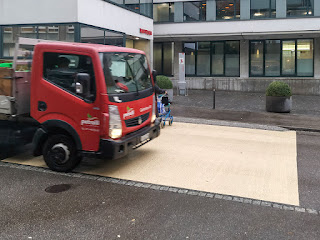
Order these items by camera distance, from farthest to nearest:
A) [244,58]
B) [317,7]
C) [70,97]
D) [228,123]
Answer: [244,58] < [317,7] < [228,123] < [70,97]

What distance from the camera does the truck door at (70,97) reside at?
6.23 metres

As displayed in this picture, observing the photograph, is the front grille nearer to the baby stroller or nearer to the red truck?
the red truck

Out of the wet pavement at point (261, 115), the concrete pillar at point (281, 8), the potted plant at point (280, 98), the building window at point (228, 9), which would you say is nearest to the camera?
the wet pavement at point (261, 115)

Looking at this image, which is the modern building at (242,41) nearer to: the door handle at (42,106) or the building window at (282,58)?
→ the building window at (282,58)

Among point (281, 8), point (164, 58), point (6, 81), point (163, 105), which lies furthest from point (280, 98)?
point (164, 58)

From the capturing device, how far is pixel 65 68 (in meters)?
6.43

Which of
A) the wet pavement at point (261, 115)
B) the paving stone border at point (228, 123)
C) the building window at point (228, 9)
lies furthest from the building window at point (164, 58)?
the paving stone border at point (228, 123)

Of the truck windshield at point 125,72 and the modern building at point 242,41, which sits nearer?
the truck windshield at point 125,72

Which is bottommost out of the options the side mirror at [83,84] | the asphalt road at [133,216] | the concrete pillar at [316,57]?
the asphalt road at [133,216]

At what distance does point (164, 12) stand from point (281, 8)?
27.2 ft

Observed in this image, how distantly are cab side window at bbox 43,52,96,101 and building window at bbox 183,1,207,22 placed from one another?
68.5ft

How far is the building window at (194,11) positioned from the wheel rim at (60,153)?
21.3 meters

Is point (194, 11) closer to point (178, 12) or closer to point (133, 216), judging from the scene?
point (178, 12)

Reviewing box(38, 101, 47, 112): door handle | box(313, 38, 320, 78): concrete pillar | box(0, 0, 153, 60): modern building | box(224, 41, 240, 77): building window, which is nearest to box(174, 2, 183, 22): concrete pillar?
box(224, 41, 240, 77): building window
